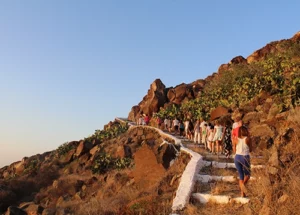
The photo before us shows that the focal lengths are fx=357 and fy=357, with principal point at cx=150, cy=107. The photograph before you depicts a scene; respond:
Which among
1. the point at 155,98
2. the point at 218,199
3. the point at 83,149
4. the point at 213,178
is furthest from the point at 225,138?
the point at 155,98

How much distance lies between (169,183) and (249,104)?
13.8 meters

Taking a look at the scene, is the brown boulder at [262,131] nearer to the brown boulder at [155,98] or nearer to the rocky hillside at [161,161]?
the rocky hillside at [161,161]

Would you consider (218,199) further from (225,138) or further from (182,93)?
(182,93)

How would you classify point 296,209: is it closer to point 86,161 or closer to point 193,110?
point 86,161

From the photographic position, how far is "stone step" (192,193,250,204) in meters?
8.55

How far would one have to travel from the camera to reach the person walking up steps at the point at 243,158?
8773mm

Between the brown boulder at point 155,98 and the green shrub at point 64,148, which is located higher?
the brown boulder at point 155,98

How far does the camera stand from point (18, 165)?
39.7 meters

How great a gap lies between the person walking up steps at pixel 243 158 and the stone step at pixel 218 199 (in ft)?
0.69

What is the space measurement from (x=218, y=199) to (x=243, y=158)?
1232mm

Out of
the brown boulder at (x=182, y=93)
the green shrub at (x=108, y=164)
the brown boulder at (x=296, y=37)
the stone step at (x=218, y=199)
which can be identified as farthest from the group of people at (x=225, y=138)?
the brown boulder at (x=296, y=37)

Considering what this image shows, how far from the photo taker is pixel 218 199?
9.02 meters

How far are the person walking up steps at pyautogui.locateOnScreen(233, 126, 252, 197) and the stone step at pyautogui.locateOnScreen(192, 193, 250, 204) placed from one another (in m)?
0.21

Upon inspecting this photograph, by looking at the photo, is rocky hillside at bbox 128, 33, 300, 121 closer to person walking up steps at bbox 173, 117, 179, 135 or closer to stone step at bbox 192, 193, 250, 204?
person walking up steps at bbox 173, 117, 179, 135
